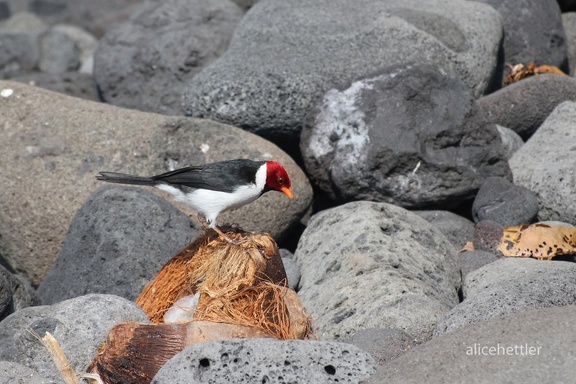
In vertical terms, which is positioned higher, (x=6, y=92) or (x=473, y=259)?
(x=473, y=259)

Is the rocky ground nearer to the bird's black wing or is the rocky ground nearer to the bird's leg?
the bird's black wing

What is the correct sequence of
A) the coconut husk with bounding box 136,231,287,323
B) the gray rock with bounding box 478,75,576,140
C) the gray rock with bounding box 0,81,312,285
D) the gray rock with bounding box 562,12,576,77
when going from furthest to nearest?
the gray rock with bounding box 562,12,576,77 < the gray rock with bounding box 478,75,576,140 < the gray rock with bounding box 0,81,312,285 < the coconut husk with bounding box 136,231,287,323

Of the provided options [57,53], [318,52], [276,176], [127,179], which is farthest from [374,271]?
[57,53]

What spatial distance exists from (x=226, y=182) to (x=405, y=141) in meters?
2.24

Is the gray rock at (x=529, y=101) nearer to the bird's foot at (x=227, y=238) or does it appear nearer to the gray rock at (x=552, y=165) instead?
the gray rock at (x=552, y=165)

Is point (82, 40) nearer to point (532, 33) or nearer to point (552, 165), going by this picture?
point (532, 33)

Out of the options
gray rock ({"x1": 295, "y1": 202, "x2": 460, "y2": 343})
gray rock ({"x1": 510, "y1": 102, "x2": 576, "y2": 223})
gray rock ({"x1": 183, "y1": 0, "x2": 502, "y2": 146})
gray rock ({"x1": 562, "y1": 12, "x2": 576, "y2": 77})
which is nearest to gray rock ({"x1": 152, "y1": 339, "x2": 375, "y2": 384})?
gray rock ({"x1": 295, "y1": 202, "x2": 460, "y2": 343})

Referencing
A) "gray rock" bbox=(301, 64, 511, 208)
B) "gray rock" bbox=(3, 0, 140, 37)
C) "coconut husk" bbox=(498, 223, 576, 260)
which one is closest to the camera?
"coconut husk" bbox=(498, 223, 576, 260)

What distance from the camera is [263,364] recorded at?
16.2 feet

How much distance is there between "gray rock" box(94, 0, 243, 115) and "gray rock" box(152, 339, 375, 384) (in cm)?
683

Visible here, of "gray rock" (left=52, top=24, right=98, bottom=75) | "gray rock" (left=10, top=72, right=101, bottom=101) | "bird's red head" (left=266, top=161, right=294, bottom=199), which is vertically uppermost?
"bird's red head" (left=266, top=161, right=294, bottom=199)

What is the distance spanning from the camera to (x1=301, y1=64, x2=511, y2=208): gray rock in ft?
29.5

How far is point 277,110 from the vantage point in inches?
382

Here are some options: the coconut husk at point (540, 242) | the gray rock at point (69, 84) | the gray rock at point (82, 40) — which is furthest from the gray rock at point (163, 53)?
the gray rock at point (82, 40)
